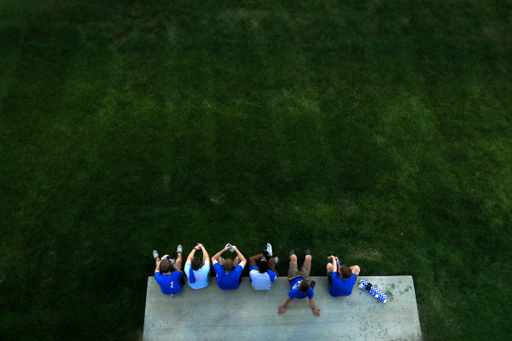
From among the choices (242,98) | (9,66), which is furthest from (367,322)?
(9,66)

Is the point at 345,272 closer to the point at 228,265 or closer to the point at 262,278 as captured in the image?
the point at 262,278

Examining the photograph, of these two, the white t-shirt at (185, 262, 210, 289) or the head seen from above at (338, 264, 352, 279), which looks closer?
the head seen from above at (338, 264, 352, 279)

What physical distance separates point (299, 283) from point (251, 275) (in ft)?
3.41

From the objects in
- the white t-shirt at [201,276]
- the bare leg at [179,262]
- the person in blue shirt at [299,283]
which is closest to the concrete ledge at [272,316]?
the person in blue shirt at [299,283]

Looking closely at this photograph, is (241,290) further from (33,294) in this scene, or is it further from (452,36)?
(452,36)

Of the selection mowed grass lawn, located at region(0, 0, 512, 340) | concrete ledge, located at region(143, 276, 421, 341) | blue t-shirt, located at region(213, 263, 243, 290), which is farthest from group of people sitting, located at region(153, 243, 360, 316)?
mowed grass lawn, located at region(0, 0, 512, 340)

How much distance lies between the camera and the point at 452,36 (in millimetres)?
11273

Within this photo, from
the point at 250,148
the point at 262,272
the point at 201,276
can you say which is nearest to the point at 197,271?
the point at 201,276

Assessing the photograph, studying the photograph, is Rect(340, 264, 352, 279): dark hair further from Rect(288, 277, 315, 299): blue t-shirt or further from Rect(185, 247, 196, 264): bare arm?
Rect(185, 247, 196, 264): bare arm

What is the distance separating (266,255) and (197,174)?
2.83 m

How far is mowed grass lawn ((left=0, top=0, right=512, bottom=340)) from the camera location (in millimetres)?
7754

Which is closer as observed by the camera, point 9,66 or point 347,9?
point 9,66

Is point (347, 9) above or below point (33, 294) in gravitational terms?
above

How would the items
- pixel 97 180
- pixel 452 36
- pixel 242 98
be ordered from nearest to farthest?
1. pixel 97 180
2. pixel 242 98
3. pixel 452 36
